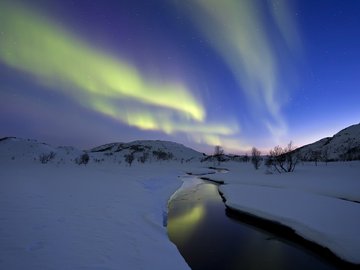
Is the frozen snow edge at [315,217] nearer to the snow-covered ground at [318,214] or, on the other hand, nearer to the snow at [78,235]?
the snow-covered ground at [318,214]

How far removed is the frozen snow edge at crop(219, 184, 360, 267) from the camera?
9.27m

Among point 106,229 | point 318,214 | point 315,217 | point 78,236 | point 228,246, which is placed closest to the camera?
point 78,236

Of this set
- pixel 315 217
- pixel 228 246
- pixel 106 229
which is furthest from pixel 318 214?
pixel 106 229

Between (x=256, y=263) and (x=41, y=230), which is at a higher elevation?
(x=41, y=230)

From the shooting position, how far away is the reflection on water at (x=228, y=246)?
8930 mm

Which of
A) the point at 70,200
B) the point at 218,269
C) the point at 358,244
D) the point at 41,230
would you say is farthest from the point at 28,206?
the point at 358,244

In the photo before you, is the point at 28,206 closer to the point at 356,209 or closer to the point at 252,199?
the point at 252,199

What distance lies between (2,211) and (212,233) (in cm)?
885

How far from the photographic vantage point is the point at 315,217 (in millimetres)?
12484

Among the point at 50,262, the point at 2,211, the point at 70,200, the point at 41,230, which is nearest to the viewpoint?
the point at 50,262

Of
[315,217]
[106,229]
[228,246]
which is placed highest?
[315,217]

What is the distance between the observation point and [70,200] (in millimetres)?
13141

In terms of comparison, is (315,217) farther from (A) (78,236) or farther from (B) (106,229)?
(A) (78,236)

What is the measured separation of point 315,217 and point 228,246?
499cm
